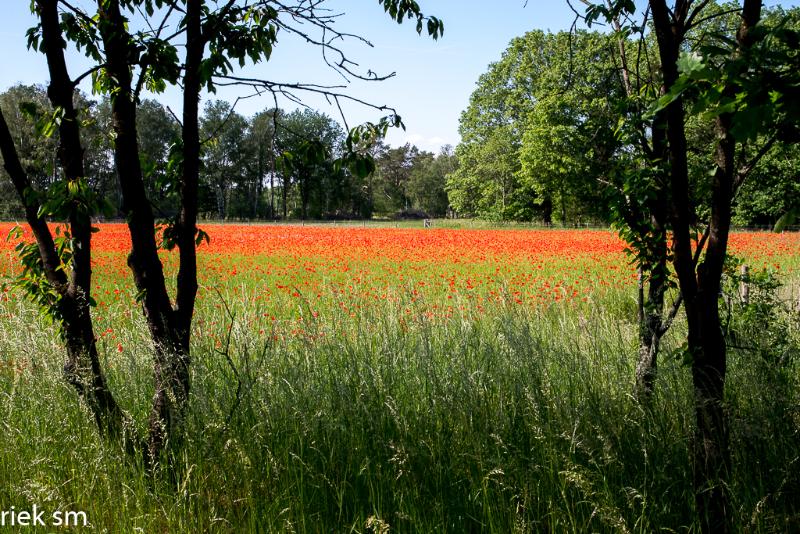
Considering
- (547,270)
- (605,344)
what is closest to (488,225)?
(547,270)

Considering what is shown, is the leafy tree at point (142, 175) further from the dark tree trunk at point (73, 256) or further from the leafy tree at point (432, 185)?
the leafy tree at point (432, 185)

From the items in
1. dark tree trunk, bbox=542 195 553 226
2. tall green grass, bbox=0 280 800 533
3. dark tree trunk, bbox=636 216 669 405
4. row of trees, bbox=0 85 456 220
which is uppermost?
row of trees, bbox=0 85 456 220

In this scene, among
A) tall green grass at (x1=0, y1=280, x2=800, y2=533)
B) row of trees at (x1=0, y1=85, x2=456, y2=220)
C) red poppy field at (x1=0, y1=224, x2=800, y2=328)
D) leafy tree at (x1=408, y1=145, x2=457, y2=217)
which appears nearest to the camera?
tall green grass at (x1=0, y1=280, x2=800, y2=533)

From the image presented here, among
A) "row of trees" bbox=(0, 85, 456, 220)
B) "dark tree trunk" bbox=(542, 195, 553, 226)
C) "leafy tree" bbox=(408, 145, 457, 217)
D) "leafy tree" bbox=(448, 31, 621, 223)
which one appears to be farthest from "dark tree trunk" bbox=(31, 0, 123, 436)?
"leafy tree" bbox=(408, 145, 457, 217)

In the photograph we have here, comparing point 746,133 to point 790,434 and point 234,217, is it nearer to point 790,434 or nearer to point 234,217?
point 790,434

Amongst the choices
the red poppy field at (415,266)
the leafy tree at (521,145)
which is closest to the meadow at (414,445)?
the red poppy field at (415,266)

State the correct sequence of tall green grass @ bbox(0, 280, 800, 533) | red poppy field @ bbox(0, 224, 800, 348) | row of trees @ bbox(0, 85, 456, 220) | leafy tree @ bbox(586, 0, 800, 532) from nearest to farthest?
1. leafy tree @ bbox(586, 0, 800, 532)
2. tall green grass @ bbox(0, 280, 800, 533)
3. red poppy field @ bbox(0, 224, 800, 348)
4. row of trees @ bbox(0, 85, 456, 220)

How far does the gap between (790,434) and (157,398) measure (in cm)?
309

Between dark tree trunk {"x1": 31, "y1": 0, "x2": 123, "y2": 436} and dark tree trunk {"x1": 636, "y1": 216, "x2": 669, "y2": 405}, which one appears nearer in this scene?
dark tree trunk {"x1": 31, "y1": 0, "x2": 123, "y2": 436}

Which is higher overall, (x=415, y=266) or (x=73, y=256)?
(x=73, y=256)

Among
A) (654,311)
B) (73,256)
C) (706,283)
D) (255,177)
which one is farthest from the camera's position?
(255,177)

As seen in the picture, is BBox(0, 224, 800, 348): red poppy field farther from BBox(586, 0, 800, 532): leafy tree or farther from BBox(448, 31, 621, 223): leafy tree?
BBox(448, 31, 621, 223): leafy tree

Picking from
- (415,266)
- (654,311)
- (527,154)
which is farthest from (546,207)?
(654,311)

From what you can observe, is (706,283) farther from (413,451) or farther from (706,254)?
(413,451)
